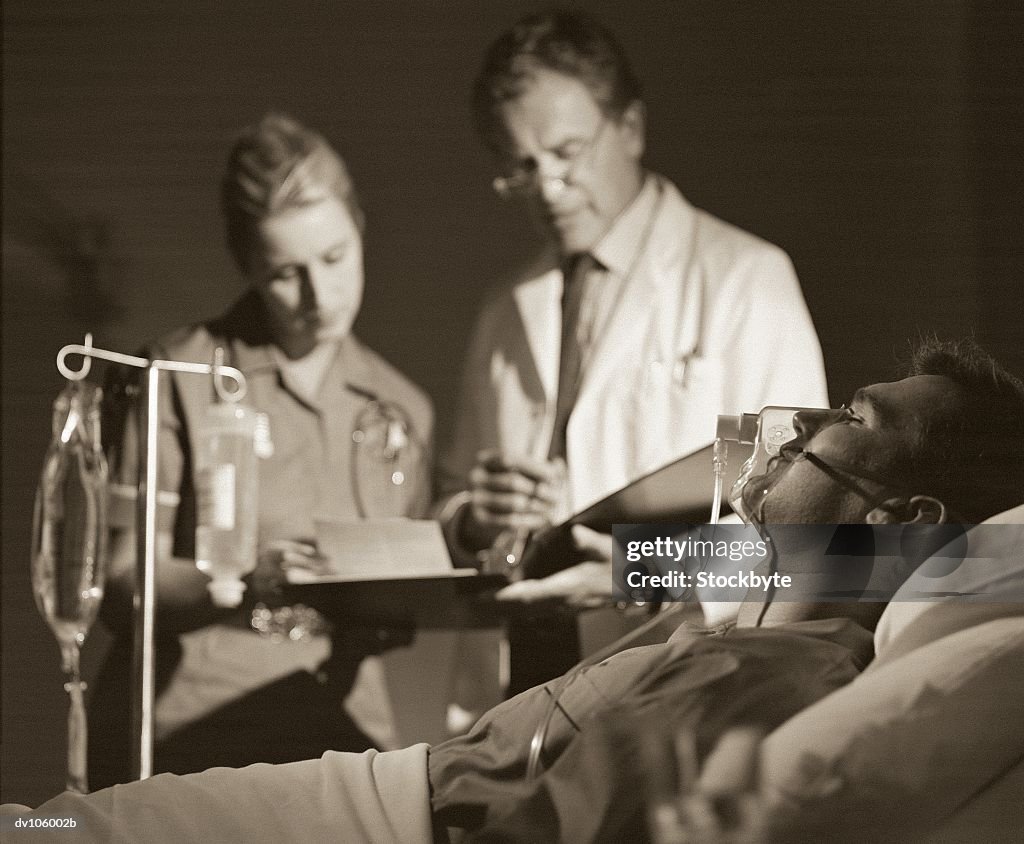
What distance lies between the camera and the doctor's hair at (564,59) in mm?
1743

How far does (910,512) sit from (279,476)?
1011 millimetres

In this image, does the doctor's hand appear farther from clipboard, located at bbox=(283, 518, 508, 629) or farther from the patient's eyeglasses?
the patient's eyeglasses

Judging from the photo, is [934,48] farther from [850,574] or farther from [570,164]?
[850,574]

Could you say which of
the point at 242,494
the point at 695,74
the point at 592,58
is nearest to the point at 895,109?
the point at 695,74

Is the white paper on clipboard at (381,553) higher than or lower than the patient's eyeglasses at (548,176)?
lower

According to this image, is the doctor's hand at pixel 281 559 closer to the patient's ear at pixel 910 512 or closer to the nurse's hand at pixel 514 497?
the nurse's hand at pixel 514 497

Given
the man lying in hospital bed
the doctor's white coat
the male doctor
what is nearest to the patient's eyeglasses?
the male doctor

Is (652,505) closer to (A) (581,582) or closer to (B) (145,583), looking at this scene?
(A) (581,582)

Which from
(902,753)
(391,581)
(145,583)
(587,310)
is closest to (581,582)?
(391,581)

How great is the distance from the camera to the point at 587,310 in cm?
173

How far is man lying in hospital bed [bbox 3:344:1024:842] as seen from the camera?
32.2 inches

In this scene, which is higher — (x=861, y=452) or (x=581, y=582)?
(x=861, y=452)

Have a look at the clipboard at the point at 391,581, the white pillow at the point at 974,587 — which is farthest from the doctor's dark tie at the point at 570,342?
the white pillow at the point at 974,587

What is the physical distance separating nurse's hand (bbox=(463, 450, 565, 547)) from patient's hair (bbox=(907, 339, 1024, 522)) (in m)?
0.77
